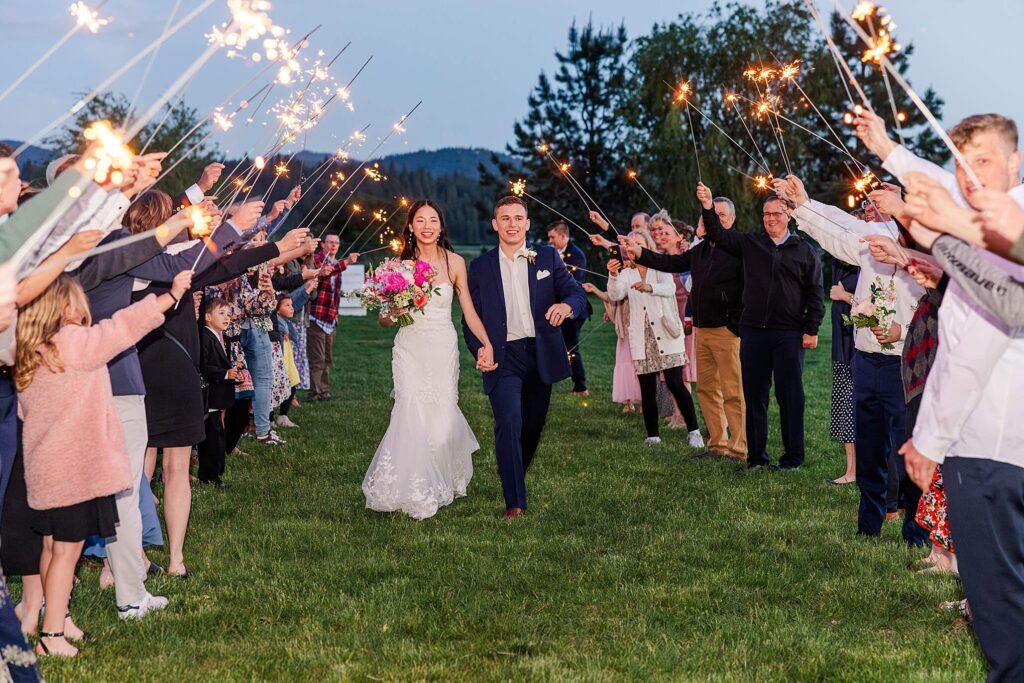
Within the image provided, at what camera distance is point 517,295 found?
8719 mm

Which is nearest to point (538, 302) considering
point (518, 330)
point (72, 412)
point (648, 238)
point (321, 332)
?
point (518, 330)

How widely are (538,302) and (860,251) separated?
8.56ft

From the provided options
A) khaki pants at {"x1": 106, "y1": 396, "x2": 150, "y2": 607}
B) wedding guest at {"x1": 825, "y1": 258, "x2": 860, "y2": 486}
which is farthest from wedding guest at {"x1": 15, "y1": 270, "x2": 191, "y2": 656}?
wedding guest at {"x1": 825, "y1": 258, "x2": 860, "y2": 486}

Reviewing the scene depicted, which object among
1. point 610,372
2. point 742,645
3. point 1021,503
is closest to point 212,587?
point 742,645

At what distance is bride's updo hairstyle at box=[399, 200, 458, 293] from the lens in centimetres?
908

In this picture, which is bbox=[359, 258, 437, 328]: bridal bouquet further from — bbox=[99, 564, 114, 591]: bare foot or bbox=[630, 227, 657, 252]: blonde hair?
bbox=[630, 227, 657, 252]: blonde hair

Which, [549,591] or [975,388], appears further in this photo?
[549,591]

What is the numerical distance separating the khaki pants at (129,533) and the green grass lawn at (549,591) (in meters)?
0.21

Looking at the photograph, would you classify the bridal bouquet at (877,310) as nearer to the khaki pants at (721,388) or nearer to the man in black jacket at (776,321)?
the man in black jacket at (776,321)

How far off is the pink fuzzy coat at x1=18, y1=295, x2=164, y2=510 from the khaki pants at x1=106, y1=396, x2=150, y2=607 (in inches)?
23.0

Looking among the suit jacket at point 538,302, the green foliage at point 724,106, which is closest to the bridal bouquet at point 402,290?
the suit jacket at point 538,302

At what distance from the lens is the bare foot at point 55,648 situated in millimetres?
5121

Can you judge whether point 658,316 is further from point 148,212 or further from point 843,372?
point 148,212

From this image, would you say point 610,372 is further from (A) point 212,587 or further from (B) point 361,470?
(A) point 212,587
